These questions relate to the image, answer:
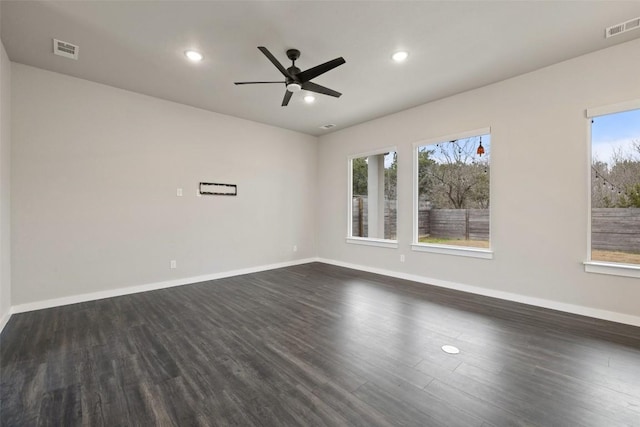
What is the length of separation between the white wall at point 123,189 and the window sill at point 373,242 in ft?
5.46

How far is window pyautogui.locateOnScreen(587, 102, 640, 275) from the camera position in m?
3.00

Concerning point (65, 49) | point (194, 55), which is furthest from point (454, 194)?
point (65, 49)

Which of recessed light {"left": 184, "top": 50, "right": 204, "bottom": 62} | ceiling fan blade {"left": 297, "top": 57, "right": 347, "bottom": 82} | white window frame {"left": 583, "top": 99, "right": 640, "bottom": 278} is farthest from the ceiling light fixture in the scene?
white window frame {"left": 583, "top": 99, "right": 640, "bottom": 278}

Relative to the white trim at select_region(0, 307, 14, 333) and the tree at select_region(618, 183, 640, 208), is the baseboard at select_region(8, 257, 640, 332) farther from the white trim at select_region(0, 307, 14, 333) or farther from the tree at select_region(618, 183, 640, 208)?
the tree at select_region(618, 183, 640, 208)

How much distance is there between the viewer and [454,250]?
4223 millimetres

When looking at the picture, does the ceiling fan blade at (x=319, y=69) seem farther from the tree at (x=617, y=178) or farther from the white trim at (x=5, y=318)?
the white trim at (x=5, y=318)

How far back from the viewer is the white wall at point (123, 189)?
3.37m

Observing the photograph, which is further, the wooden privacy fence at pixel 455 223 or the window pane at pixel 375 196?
the window pane at pixel 375 196

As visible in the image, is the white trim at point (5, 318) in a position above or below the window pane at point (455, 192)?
below

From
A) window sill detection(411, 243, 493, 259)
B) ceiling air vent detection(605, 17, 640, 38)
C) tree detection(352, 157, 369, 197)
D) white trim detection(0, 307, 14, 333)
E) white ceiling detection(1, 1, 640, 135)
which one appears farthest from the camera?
tree detection(352, 157, 369, 197)

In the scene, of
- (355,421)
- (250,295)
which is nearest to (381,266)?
(250,295)

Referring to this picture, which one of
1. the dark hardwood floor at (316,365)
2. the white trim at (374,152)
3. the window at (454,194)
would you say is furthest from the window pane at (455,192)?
the dark hardwood floor at (316,365)

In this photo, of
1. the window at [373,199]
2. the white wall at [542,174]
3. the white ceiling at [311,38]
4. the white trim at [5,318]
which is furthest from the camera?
the window at [373,199]

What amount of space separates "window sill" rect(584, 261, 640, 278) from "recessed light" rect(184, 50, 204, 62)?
5037 mm
